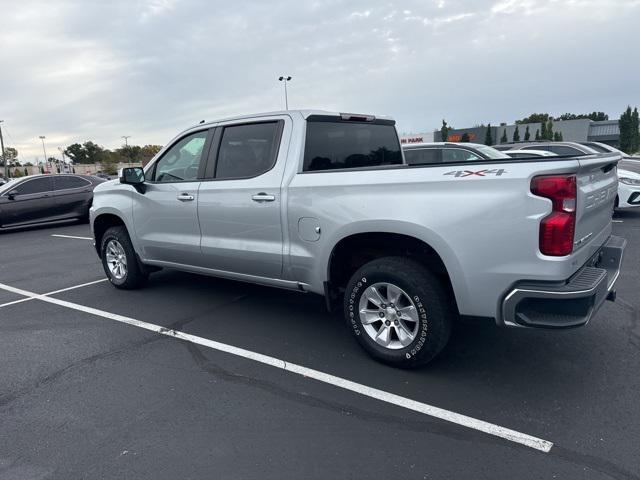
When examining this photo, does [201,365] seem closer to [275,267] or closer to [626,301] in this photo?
[275,267]

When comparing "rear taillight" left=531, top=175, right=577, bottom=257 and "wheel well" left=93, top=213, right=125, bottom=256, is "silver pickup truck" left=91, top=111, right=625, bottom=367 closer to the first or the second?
"rear taillight" left=531, top=175, right=577, bottom=257

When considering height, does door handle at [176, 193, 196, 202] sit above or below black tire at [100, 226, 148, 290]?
above

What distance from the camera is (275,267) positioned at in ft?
14.3

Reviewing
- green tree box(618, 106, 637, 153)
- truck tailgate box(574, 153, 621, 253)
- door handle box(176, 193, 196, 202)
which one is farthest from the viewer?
green tree box(618, 106, 637, 153)

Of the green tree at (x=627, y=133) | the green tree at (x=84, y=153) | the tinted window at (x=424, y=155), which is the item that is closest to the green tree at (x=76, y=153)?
the green tree at (x=84, y=153)

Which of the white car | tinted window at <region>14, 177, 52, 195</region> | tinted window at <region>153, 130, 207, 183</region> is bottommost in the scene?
the white car

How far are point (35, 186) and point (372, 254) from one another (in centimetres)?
1288

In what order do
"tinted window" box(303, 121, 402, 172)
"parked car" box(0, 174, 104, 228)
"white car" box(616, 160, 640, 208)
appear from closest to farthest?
"tinted window" box(303, 121, 402, 172) → "white car" box(616, 160, 640, 208) → "parked car" box(0, 174, 104, 228)

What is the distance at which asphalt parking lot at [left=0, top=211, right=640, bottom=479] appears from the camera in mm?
2666

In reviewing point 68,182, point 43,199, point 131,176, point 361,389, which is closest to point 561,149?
point 131,176

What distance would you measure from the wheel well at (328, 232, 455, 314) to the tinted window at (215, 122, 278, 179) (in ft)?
3.45

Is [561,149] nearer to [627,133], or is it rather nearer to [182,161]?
[182,161]

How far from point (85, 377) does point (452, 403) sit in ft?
9.18

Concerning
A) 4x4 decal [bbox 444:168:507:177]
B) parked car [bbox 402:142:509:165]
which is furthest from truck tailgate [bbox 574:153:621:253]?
parked car [bbox 402:142:509:165]
